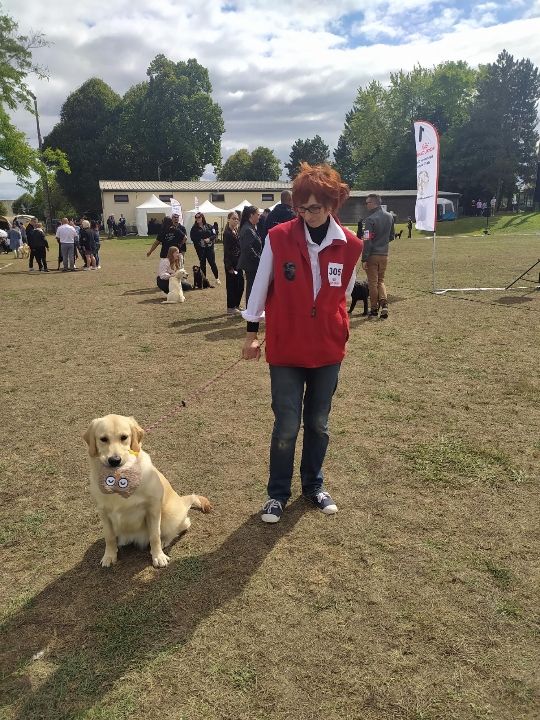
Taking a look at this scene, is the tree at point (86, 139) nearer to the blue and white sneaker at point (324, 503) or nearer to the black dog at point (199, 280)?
the black dog at point (199, 280)

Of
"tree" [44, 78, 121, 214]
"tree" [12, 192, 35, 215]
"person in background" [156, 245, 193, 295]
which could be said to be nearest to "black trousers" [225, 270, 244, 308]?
"person in background" [156, 245, 193, 295]

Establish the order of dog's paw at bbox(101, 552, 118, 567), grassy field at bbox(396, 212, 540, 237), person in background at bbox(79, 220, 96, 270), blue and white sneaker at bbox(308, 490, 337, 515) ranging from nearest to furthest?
→ dog's paw at bbox(101, 552, 118, 567)
blue and white sneaker at bbox(308, 490, 337, 515)
person in background at bbox(79, 220, 96, 270)
grassy field at bbox(396, 212, 540, 237)

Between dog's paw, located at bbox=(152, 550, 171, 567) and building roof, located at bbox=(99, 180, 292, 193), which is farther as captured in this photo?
building roof, located at bbox=(99, 180, 292, 193)

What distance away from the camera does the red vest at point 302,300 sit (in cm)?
307

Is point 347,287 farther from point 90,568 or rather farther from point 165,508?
point 90,568

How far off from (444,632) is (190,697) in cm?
123

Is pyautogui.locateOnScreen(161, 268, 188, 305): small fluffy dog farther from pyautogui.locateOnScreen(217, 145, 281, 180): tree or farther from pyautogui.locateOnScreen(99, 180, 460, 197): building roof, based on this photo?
pyautogui.locateOnScreen(217, 145, 281, 180): tree

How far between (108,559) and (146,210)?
135 feet

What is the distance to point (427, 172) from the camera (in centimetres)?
1159

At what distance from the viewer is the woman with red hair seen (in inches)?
121

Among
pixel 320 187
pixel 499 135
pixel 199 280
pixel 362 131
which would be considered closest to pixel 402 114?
pixel 362 131

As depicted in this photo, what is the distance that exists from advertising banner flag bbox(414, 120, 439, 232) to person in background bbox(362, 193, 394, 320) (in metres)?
2.87

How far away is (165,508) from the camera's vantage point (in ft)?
10.3

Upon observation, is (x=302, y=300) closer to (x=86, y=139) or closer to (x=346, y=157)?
(x=86, y=139)
